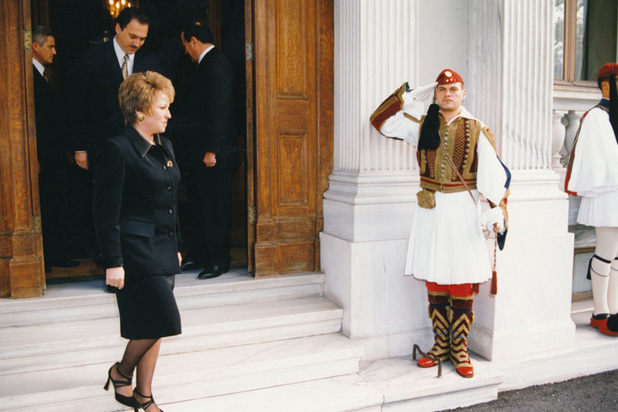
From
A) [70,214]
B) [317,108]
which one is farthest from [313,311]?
[70,214]

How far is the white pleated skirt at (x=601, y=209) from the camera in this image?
4.18 meters

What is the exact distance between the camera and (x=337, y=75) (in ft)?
14.0


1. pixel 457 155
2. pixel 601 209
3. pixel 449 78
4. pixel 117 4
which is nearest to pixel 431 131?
pixel 457 155

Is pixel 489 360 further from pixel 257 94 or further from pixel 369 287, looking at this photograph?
pixel 257 94

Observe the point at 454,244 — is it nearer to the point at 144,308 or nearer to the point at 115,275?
the point at 144,308

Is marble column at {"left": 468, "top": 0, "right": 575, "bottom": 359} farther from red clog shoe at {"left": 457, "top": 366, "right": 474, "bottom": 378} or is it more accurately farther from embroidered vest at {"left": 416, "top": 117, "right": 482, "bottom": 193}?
embroidered vest at {"left": 416, "top": 117, "right": 482, "bottom": 193}

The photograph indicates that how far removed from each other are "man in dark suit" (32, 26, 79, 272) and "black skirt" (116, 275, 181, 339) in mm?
2218

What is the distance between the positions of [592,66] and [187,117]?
4253 mm

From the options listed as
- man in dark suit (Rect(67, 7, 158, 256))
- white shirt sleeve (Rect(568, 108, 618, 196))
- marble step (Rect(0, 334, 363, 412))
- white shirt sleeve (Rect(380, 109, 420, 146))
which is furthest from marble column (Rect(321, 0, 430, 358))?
man in dark suit (Rect(67, 7, 158, 256))

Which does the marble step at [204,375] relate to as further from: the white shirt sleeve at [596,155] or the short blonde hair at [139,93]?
the white shirt sleeve at [596,155]

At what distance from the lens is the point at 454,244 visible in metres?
3.40

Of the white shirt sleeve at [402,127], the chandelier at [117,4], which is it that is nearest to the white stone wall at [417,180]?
the white shirt sleeve at [402,127]

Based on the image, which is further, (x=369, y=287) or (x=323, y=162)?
(x=323, y=162)

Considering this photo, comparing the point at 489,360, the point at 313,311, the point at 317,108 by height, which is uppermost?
the point at 317,108
